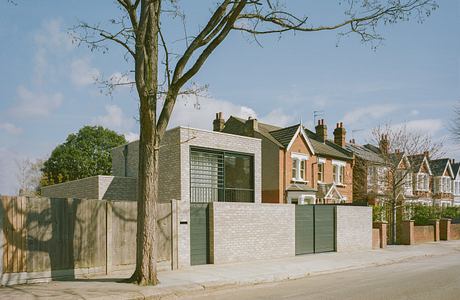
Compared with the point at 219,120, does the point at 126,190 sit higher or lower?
lower

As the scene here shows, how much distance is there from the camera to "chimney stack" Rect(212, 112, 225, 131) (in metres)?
36.1

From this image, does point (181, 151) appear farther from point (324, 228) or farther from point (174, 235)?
point (324, 228)

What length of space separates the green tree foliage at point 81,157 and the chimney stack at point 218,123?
17.8 metres

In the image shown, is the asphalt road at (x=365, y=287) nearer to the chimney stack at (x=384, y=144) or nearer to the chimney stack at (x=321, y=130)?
the chimney stack at (x=384, y=144)

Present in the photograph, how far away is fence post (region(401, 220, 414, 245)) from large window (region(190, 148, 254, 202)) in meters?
10.8

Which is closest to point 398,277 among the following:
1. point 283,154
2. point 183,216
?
point 183,216

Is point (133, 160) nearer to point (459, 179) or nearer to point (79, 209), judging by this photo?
point (79, 209)

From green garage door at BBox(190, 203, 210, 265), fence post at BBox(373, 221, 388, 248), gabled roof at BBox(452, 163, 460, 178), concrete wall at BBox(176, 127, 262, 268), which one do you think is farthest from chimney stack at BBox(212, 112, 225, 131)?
gabled roof at BBox(452, 163, 460, 178)

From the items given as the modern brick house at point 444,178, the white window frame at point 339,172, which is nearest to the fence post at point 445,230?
the white window frame at point 339,172

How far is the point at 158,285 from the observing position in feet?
38.0

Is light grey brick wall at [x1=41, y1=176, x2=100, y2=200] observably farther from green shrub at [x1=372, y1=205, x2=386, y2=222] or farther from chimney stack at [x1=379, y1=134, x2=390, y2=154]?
chimney stack at [x1=379, y1=134, x2=390, y2=154]

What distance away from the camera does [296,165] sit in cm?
3300

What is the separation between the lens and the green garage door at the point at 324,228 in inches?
801

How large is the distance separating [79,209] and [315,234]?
36.9ft
